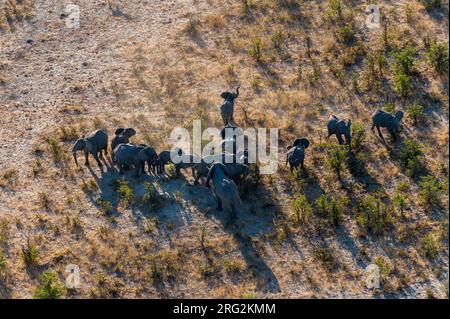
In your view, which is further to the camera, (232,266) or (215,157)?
(215,157)

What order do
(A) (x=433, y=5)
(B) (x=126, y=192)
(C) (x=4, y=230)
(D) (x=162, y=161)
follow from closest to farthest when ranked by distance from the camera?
(C) (x=4, y=230) → (B) (x=126, y=192) → (D) (x=162, y=161) → (A) (x=433, y=5)

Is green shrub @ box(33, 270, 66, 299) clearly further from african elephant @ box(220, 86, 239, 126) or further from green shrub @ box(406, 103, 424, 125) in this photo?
green shrub @ box(406, 103, 424, 125)

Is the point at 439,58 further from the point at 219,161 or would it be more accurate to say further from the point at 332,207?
the point at 219,161

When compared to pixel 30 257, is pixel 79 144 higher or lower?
higher

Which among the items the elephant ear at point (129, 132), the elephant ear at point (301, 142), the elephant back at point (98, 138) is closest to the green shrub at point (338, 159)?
the elephant ear at point (301, 142)

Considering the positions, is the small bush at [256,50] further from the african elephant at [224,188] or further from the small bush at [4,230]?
the small bush at [4,230]

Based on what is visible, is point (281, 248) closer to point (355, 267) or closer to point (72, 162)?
point (355, 267)

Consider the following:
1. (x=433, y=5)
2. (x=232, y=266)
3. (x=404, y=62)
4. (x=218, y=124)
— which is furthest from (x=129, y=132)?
(x=433, y=5)

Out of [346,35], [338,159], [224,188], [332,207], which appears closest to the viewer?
[224,188]
